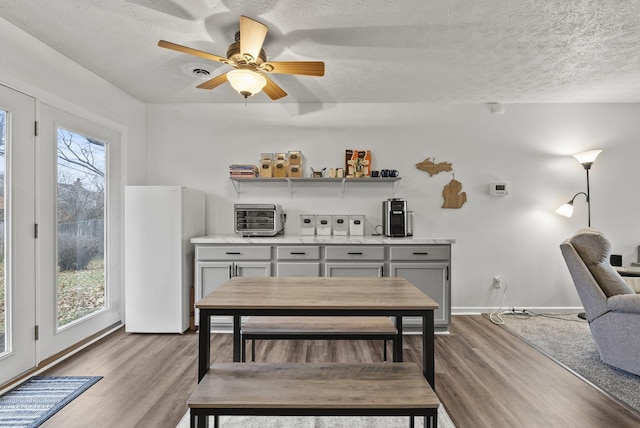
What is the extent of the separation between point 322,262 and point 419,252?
37.6 inches

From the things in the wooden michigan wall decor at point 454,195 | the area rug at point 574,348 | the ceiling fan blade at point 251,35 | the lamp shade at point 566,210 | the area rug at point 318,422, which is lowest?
the area rug at point 318,422

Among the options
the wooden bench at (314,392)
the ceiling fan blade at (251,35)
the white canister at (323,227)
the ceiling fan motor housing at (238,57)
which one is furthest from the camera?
the white canister at (323,227)

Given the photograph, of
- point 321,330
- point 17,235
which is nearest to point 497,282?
point 321,330

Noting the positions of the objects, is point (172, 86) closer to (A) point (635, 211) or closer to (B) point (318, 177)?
(B) point (318, 177)

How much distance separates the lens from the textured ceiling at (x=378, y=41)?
2.04 meters

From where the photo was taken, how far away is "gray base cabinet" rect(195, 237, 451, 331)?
10.6 ft

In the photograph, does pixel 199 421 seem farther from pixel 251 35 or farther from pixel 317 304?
pixel 251 35

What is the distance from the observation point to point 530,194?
384cm

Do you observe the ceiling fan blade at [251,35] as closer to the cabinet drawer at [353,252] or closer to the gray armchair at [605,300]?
the cabinet drawer at [353,252]

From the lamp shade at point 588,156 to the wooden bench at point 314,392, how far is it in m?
3.50

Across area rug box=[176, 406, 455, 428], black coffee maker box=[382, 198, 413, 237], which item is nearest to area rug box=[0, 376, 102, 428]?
area rug box=[176, 406, 455, 428]

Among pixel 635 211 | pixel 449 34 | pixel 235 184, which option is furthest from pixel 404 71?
pixel 635 211

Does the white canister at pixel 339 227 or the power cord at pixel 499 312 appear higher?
the white canister at pixel 339 227

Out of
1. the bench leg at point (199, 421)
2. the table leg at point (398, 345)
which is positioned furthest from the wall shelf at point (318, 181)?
the bench leg at point (199, 421)
